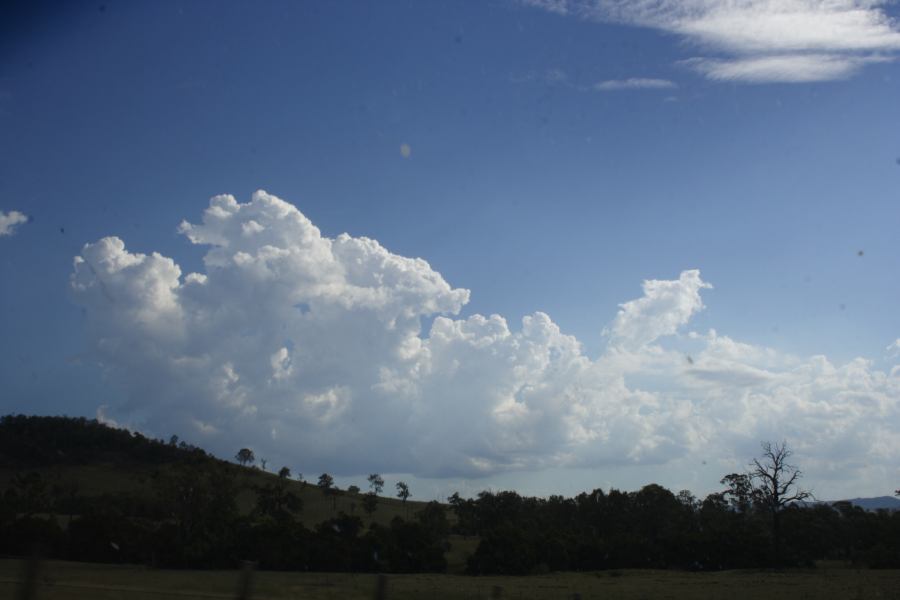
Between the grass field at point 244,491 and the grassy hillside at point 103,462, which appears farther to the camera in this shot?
the grassy hillside at point 103,462

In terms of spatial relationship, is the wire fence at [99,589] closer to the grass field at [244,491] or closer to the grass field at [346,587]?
the grass field at [346,587]

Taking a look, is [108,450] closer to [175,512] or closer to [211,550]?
[175,512]

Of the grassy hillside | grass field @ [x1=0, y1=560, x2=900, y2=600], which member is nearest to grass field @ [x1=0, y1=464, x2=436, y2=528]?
the grassy hillside

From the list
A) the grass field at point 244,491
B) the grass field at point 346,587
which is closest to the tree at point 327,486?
the grass field at point 244,491

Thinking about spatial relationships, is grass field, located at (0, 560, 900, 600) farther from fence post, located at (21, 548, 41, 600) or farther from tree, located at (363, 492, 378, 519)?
tree, located at (363, 492, 378, 519)

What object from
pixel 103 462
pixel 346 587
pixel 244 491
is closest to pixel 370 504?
pixel 244 491

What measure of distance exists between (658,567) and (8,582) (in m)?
69.7

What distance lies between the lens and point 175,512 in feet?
240

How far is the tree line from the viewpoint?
56906 millimetres

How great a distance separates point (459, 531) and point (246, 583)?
96.8 meters

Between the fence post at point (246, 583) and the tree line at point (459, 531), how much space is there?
29704 mm

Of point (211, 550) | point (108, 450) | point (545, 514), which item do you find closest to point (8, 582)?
point (211, 550)

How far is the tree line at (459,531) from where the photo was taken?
56906mm

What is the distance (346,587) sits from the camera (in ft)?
69.5
